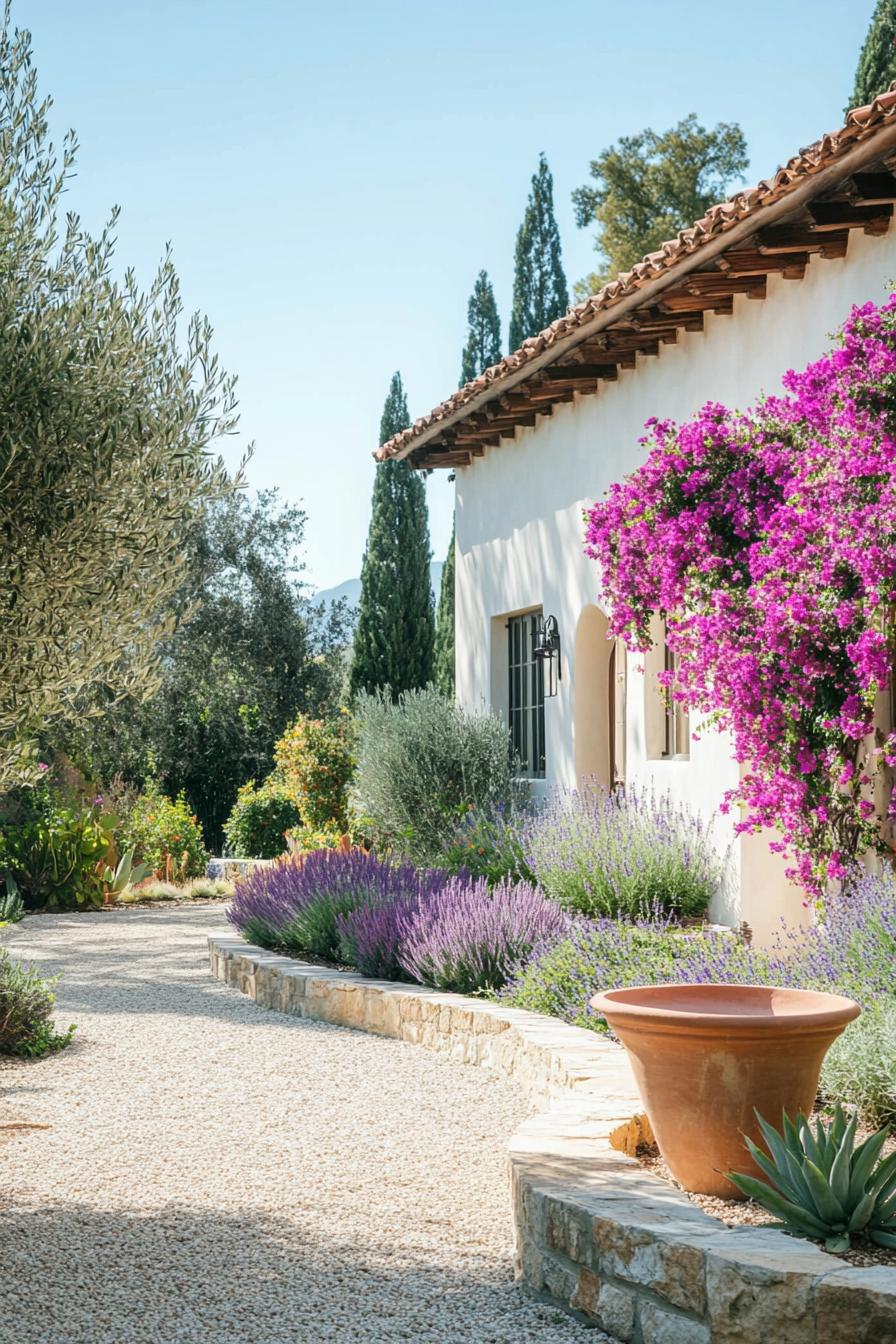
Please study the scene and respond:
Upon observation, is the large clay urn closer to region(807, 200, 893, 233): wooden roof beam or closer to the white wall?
the white wall

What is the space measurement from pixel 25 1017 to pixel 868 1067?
4.52 metres

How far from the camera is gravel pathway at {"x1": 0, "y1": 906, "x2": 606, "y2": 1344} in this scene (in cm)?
370

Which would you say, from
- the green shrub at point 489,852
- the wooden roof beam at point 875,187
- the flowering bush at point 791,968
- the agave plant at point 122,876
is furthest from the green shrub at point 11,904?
the wooden roof beam at point 875,187

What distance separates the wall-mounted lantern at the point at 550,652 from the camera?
37.7 feet

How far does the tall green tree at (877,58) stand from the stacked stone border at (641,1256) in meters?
13.7

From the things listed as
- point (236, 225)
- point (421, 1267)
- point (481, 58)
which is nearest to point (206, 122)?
point (236, 225)

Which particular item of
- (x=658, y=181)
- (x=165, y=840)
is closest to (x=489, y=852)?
(x=165, y=840)

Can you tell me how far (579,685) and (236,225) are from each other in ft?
15.6

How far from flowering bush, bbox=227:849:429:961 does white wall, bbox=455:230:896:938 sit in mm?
2077

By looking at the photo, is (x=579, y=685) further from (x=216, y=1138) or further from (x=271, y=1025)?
(x=216, y=1138)

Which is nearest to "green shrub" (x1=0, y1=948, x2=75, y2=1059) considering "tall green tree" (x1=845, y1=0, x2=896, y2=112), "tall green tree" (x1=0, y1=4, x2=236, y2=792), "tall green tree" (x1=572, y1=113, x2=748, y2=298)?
"tall green tree" (x1=0, y1=4, x2=236, y2=792)

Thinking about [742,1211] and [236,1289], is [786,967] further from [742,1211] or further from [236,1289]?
[236,1289]

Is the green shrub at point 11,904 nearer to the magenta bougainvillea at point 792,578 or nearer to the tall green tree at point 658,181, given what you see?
the magenta bougainvillea at point 792,578

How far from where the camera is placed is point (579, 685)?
36.5 feet
